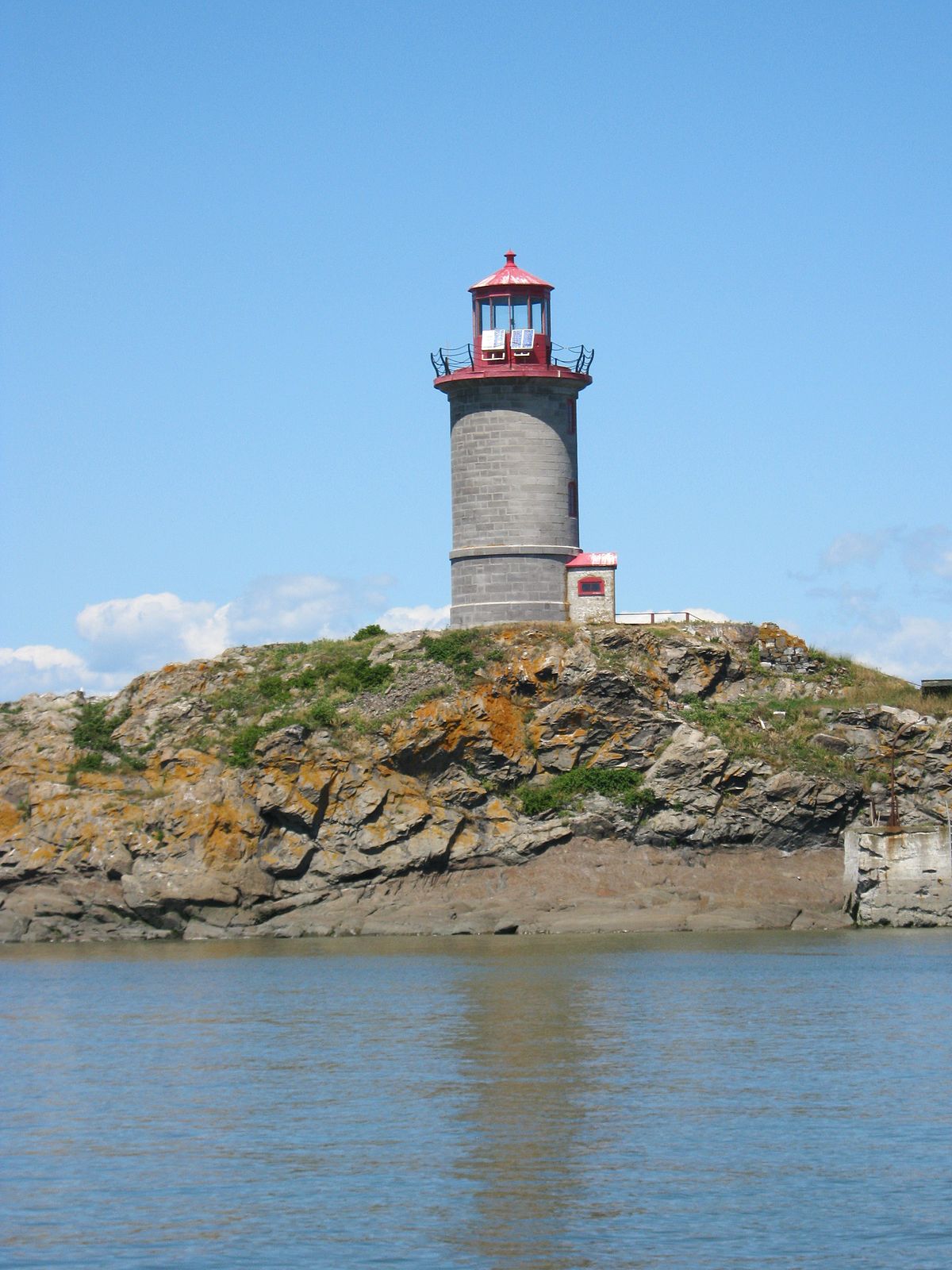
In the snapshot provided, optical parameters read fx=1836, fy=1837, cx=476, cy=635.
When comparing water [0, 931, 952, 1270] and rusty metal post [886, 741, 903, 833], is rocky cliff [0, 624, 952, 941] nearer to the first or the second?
rusty metal post [886, 741, 903, 833]

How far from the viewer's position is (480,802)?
52.3 m

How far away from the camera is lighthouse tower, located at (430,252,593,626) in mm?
56594

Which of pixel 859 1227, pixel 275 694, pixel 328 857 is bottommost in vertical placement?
pixel 859 1227

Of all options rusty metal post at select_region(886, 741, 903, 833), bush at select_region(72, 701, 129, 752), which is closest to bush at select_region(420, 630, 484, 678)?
bush at select_region(72, 701, 129, 752)

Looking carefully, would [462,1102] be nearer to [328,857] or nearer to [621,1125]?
[621,1125]

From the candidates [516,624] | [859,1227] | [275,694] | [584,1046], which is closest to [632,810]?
[516,624]

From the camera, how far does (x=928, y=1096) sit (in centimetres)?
2434

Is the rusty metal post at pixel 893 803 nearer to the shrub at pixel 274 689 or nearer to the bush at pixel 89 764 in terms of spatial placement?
the shrub at pixel 274 689

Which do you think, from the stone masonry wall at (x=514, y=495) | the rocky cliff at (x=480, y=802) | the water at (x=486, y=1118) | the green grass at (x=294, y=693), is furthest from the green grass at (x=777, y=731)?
the water at (x=486, y=1118)

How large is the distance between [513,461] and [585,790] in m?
10.8

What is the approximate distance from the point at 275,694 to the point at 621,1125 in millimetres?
35003

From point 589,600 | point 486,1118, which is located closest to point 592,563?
point 589,600

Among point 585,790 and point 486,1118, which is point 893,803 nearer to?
point 585,790

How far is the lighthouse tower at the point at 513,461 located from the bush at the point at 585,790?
6.20 metres
